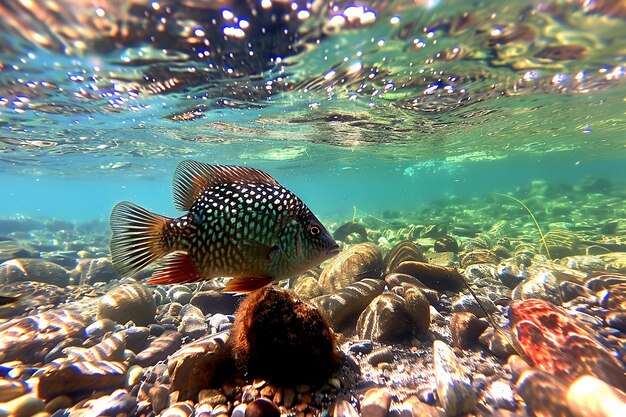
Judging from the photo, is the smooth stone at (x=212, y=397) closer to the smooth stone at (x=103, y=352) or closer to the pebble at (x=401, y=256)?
the smooth stone at (x=103, y=352)

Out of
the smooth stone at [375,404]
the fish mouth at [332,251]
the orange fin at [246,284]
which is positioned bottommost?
the smooth stone at [375,404]

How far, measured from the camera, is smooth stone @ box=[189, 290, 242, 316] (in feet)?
22.3

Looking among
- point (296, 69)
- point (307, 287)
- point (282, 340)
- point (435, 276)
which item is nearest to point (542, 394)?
point (282, 340)

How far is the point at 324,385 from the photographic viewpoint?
11.2 ft

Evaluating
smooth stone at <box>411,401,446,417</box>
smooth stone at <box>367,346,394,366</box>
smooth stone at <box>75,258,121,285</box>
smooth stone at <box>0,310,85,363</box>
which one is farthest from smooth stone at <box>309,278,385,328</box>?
smooth stone at <box>75,258,121,285</box>

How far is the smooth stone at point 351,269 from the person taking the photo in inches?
306

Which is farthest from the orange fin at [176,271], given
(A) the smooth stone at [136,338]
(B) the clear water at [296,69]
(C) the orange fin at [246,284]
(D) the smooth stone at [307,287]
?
(B) the clear water at [296,69]

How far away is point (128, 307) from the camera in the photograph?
6.43 metres

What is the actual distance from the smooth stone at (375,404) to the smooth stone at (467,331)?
228cm

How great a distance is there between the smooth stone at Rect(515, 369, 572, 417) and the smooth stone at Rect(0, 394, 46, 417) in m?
6.00

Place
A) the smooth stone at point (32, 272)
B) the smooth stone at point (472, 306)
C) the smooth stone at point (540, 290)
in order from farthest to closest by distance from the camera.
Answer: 1. the smooth stone at point (32, 272)
2. the smooth stone at point (540, 290)
3. the smooth stone at point (472, 306)

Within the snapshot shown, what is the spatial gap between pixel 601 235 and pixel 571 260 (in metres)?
7.89

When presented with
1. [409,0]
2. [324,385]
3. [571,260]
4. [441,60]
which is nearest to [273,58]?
[409,0]

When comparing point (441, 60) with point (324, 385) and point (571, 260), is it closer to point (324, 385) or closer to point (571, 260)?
point (571, 260)
